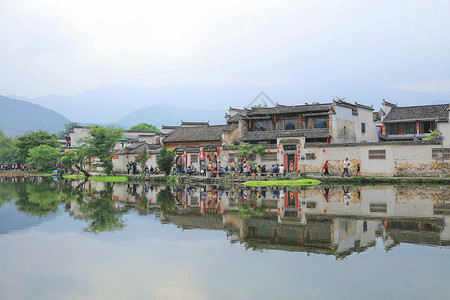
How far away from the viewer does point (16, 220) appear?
17844 mm


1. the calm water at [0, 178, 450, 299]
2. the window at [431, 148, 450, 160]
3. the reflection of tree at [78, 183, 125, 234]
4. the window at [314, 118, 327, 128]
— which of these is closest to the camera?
the calm water at [0, 178, 450, 299]

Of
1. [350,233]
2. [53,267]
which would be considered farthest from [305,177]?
[53,267]

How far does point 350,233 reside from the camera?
12906mm

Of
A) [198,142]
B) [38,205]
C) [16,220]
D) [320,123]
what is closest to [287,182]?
[320,123]

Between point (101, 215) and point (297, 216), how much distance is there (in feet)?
28.5

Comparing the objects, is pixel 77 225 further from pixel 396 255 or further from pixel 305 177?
pixel 305 177

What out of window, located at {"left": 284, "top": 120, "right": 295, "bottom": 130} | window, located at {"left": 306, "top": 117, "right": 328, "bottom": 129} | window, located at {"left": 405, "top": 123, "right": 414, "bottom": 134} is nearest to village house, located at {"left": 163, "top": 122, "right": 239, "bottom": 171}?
window, located at {"left": 284, "top": 120, "right": 295, "bottom": 130}

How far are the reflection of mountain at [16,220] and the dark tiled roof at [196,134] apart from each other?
92.2ft

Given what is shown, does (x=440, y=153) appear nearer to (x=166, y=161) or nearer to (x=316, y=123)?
(x=316, y=123)

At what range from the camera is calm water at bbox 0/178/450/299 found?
848 cm

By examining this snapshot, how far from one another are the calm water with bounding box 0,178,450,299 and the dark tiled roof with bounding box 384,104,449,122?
27925 mm

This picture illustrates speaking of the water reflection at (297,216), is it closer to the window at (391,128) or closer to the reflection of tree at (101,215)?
the reflection of tree at (101,215)

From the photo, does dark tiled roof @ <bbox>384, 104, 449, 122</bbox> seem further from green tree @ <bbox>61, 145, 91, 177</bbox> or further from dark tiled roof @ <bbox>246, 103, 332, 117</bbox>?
green tree @ <bbox>61, 145, 91, 177</bbox>

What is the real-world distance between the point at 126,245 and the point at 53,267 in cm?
256
